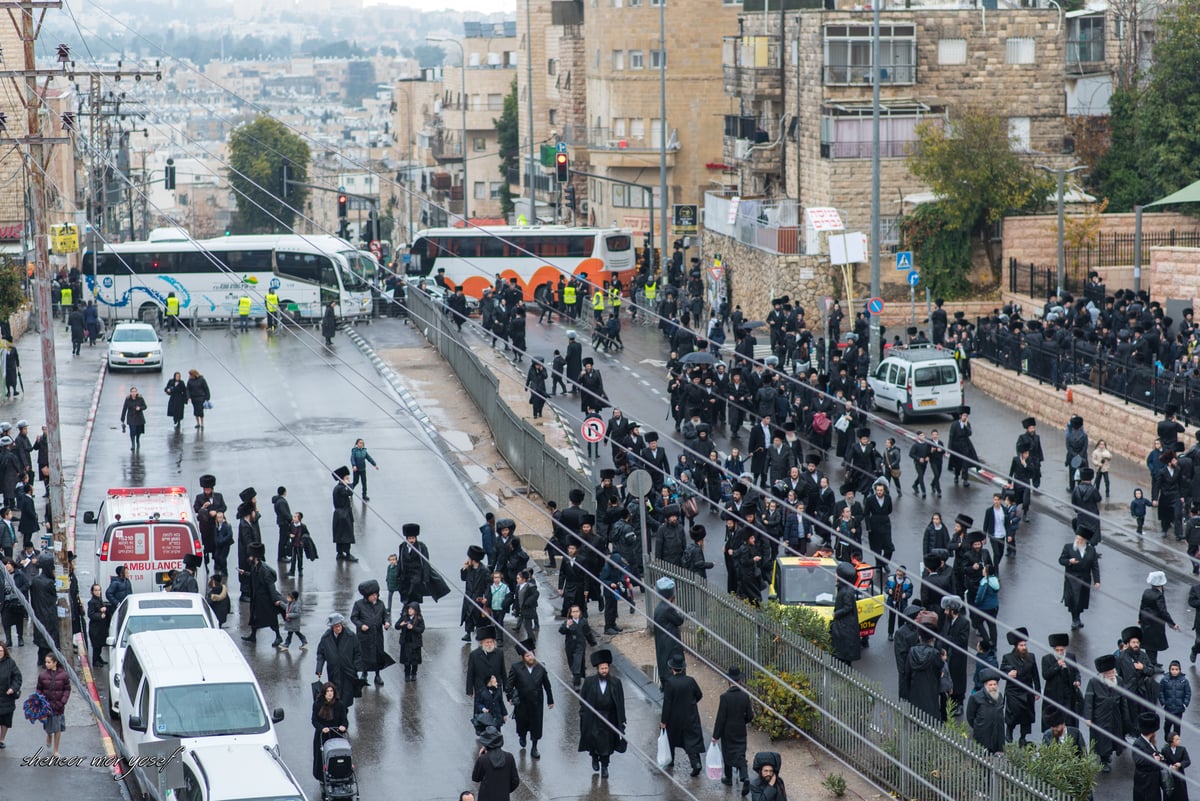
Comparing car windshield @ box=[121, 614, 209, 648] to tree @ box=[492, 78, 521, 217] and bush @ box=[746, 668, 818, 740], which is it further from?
tree @ box=[492, 78, 521, 217]

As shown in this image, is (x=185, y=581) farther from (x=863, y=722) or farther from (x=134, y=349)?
(x=134, y=349)

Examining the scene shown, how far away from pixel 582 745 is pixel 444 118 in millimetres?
93052

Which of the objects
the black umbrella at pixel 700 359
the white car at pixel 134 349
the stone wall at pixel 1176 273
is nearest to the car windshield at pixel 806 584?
the black umbrella at pixel 700 359

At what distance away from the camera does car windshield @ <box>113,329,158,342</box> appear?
42.0 m

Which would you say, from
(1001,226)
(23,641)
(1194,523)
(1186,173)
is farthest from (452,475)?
(1186,173)

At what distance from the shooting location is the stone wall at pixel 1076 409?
31.1 metres

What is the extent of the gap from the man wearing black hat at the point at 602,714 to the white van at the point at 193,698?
295 cm

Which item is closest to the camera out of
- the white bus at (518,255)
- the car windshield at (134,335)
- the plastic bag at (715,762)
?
the plastic bag at (715,762)

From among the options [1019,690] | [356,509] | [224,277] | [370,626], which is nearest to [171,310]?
[224,277]

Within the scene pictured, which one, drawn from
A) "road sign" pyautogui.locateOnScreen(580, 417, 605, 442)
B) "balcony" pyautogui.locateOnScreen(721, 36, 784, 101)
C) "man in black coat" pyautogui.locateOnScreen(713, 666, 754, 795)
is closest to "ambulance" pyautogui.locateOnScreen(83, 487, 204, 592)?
"road sign" pyautogui.locateOnScreen(580, 417, 605, 442)

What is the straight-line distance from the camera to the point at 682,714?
688 inches

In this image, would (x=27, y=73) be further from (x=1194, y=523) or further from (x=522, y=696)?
(x=1194, y=523)

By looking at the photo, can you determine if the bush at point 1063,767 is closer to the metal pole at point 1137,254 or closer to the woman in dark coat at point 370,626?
the woman in dark coat at point 370,626

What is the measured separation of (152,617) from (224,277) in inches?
1311
